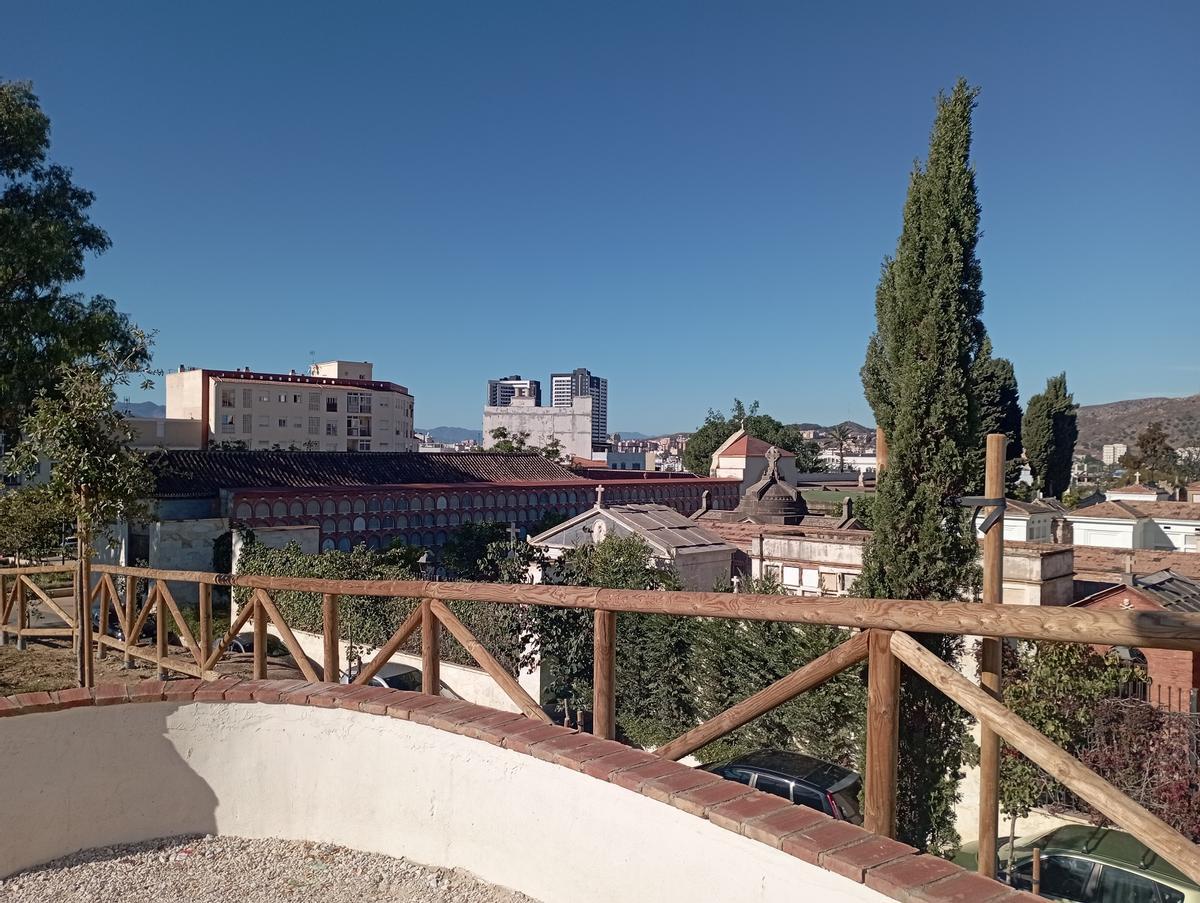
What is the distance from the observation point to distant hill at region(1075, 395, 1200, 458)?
125m

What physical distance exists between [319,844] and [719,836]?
2432 millimetres

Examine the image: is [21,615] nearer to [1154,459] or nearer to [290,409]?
[290,409]

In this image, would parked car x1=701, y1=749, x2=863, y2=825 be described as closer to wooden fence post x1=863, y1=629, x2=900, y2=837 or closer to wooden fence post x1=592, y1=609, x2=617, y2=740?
wooden fence post x1=592, y1=609, x2=617, y2=740

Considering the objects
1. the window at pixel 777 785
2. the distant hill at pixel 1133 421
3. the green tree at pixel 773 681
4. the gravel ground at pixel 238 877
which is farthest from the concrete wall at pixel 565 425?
the gravel ground at pixel 238 877

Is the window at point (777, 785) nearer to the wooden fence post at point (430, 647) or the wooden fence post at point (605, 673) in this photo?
the wooden fence post at point (430, 647)

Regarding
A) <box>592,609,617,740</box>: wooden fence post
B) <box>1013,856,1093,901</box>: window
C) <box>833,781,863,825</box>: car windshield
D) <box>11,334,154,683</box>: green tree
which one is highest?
<box>11,334,154,683</box>: green tree

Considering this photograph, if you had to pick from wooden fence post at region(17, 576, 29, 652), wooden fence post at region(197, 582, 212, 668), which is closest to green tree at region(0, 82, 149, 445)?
wooden fence post at region(17, 576, 29, 652)

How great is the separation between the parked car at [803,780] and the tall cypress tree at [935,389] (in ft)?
8.67

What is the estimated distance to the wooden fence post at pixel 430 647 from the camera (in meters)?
4.08

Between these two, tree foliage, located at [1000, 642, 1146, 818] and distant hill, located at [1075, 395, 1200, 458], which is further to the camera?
distant hill, located at [1075, 395, 1200, 458]

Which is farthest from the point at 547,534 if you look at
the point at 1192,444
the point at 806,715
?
the point at 1192,444

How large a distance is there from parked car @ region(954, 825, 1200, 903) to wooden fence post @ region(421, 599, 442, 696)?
483 cm

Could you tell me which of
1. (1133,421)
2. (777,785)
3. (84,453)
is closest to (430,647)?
(777,785)

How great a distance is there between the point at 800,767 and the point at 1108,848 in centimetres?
258
